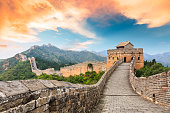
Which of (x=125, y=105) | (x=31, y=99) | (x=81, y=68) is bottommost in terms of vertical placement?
(x=125, y=105)

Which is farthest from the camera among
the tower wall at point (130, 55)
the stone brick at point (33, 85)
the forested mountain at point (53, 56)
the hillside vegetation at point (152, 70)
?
the forested mountain at point (53, 56)

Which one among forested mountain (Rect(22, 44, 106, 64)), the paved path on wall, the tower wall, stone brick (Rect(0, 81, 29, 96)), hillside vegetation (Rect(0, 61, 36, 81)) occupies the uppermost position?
forested mountain (Rect(22, 44, 106, 64))

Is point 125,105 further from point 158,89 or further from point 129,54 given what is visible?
point 129,54

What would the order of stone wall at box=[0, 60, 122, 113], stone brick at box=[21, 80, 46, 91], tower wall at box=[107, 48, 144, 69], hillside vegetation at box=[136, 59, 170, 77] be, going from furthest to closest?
tower wall at box=[107, 48, 144, 69], hillside vegetation at box=[136, 59, 170, 77], stone brick at box=[21, 80, 46, 91], stone wall at box=[0, 60, 122, 113]

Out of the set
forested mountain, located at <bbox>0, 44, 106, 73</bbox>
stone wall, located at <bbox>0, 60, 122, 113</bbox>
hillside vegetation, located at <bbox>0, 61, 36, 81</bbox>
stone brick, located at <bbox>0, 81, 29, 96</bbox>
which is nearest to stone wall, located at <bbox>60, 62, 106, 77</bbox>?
hillside vegetation, located at <bbox>0, 61, 36, 81</bbox>

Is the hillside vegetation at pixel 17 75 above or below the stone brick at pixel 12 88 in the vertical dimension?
below

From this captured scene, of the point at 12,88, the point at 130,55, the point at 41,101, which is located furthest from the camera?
the point at 130,55

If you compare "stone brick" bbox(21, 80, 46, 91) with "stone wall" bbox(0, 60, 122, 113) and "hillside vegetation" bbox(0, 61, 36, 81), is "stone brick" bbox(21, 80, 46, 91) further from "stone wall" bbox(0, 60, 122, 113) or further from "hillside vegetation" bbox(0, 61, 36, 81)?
"hillside vegetation" bbox(0, 61, 36, 81)

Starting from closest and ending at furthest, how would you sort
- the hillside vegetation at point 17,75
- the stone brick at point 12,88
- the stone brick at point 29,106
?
the stone brick at point 29,106, the stone brick at point 12,88, the hillside vegetation at point 17,75

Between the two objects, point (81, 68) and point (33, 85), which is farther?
point (81, 68)

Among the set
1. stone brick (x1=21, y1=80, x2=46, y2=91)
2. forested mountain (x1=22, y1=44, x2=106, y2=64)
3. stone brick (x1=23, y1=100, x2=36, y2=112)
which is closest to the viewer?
stone brick (x1=23, y1=100, x2=36, y2=112)

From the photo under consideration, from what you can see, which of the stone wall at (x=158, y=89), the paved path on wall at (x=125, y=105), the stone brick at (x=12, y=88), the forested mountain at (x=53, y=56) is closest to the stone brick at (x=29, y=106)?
the stone brick at (x=12, y=88)

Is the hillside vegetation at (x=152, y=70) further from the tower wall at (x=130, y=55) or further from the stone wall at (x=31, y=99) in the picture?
the stone wall at (x=31, y=99)

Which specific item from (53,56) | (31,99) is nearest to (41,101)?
(31,99)
